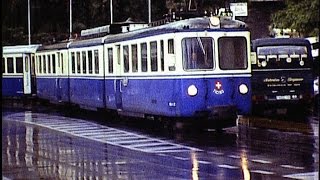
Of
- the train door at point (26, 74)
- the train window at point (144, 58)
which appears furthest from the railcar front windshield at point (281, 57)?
the train door at point (26, 74)

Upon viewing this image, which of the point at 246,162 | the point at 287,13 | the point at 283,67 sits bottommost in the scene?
the point at 246,162

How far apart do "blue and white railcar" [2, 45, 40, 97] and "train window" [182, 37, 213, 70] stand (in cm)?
2204

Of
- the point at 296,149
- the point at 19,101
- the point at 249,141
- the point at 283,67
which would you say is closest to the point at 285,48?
the point at 283,67

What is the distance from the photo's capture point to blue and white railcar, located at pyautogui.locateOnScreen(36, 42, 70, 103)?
113ft

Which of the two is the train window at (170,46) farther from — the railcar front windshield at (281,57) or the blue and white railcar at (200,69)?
the railcar front windshield at (281,57)

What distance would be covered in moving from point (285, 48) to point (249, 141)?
7845mm

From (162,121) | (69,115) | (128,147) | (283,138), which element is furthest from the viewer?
(69,115)

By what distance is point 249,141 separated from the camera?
19922 millimetres

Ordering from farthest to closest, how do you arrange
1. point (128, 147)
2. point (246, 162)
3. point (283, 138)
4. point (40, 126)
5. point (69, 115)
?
point (69, 115) < point (40, 126) < point (283, 138) < point (128, 147) < point (246, 162)

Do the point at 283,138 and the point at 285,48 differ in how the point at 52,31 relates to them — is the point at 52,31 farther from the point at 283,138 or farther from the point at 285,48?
the point at 283,138

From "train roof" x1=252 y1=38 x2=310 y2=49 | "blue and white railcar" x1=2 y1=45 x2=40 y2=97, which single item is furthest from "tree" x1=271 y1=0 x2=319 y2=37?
"blue and white railcar" x1=2 y1=45 x2=40 y2=97

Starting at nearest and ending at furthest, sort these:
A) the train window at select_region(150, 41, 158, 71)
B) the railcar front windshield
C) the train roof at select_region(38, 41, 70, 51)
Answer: the train window at select_region(150, 41, 158, 71) < the railcar front windshield < the train roof at select_region(38, 41, 70, 51)

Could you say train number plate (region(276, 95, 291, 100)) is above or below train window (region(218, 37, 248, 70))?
below

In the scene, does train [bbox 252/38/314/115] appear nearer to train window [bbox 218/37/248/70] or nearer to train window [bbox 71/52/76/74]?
train window [bbox 218/37/248/70]
